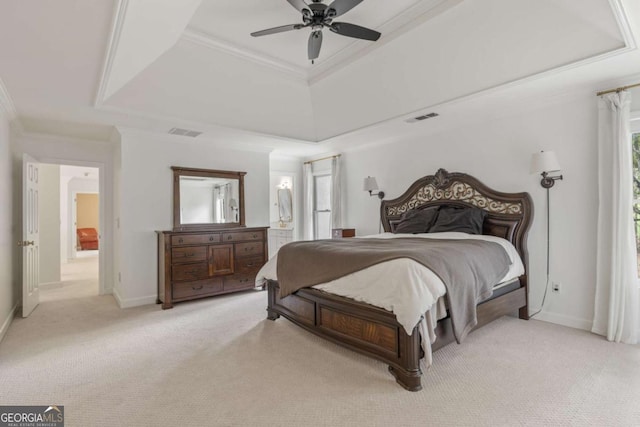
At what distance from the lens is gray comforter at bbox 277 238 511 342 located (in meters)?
2.47

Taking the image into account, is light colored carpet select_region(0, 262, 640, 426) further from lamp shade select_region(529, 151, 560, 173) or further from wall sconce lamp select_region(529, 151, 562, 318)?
lamp shade select_region(529, 151, 560, 173)

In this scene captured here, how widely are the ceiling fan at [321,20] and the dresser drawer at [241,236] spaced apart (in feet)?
9.73

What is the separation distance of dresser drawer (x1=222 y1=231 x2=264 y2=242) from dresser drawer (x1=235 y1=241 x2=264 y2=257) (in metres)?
0.08

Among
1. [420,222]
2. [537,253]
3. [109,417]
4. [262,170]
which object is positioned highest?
[262,170]

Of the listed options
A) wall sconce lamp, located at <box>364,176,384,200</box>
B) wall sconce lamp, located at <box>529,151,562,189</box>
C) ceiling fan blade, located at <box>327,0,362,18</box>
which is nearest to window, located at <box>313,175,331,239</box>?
wall sconce lamp, located at <box>364,176,384,200</box>

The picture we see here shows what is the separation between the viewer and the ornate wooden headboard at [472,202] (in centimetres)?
376

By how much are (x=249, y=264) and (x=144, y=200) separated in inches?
69.5

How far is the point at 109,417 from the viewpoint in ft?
6.56

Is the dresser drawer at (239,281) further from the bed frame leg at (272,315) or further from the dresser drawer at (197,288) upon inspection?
the bed frame leg at (272,315)

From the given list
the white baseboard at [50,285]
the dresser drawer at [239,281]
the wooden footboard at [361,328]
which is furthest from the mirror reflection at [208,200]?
the white baseboard at [50,285]

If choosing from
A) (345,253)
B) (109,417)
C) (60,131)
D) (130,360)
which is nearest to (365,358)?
(345,253)

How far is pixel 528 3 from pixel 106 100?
415 centimetres

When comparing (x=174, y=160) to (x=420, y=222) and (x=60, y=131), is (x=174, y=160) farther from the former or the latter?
(x=420, y=222)

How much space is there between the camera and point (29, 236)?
4184 millimetres
